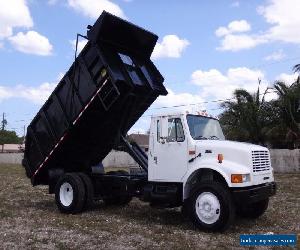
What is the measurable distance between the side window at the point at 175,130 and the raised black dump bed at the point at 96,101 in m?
1.42

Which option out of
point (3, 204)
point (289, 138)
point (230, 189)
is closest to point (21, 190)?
point (3, 204)

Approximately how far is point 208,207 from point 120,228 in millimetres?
1953

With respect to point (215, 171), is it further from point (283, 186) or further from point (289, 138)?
point (289, 138)

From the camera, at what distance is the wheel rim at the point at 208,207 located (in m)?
9.68

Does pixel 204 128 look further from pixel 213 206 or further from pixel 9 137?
pixel 9 137

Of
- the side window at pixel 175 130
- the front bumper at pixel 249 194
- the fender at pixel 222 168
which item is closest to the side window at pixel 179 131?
the side window at pixel 175 130

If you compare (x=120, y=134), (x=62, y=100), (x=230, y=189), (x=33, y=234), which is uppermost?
(x=62, y=100)

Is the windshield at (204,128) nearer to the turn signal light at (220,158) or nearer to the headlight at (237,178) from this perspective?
the turn signal light at (220,158)

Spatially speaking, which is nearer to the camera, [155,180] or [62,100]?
[155,180]

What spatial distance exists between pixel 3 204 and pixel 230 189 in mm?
7635

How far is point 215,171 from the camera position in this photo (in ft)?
33.3

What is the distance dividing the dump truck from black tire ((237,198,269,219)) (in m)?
0.02

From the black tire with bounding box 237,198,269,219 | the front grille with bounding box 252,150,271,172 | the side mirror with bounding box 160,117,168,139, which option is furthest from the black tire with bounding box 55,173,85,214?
the front grille with bounding box 252,150,271,172

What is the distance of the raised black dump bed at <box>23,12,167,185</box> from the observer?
11.5 metres
